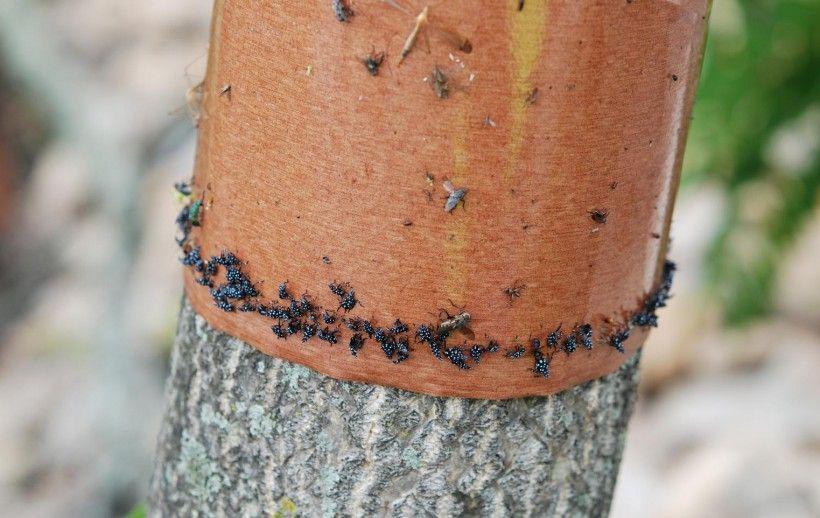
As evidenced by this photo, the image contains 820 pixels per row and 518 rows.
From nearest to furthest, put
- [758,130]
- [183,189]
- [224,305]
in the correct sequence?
[224,305], [183,189], [758,130]

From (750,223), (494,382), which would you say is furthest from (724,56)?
(494,382)

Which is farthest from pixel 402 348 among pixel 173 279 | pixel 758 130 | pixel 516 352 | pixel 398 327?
pixel 173 279

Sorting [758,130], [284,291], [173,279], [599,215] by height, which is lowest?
[284,291]

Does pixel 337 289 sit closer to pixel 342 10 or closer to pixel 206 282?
pixel 206 282

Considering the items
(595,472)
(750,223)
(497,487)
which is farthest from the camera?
(750,223)

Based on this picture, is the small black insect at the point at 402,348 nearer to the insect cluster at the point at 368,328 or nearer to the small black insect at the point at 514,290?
the insect cluster at the point at 368,328

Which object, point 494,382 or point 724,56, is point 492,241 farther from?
point 724,56
